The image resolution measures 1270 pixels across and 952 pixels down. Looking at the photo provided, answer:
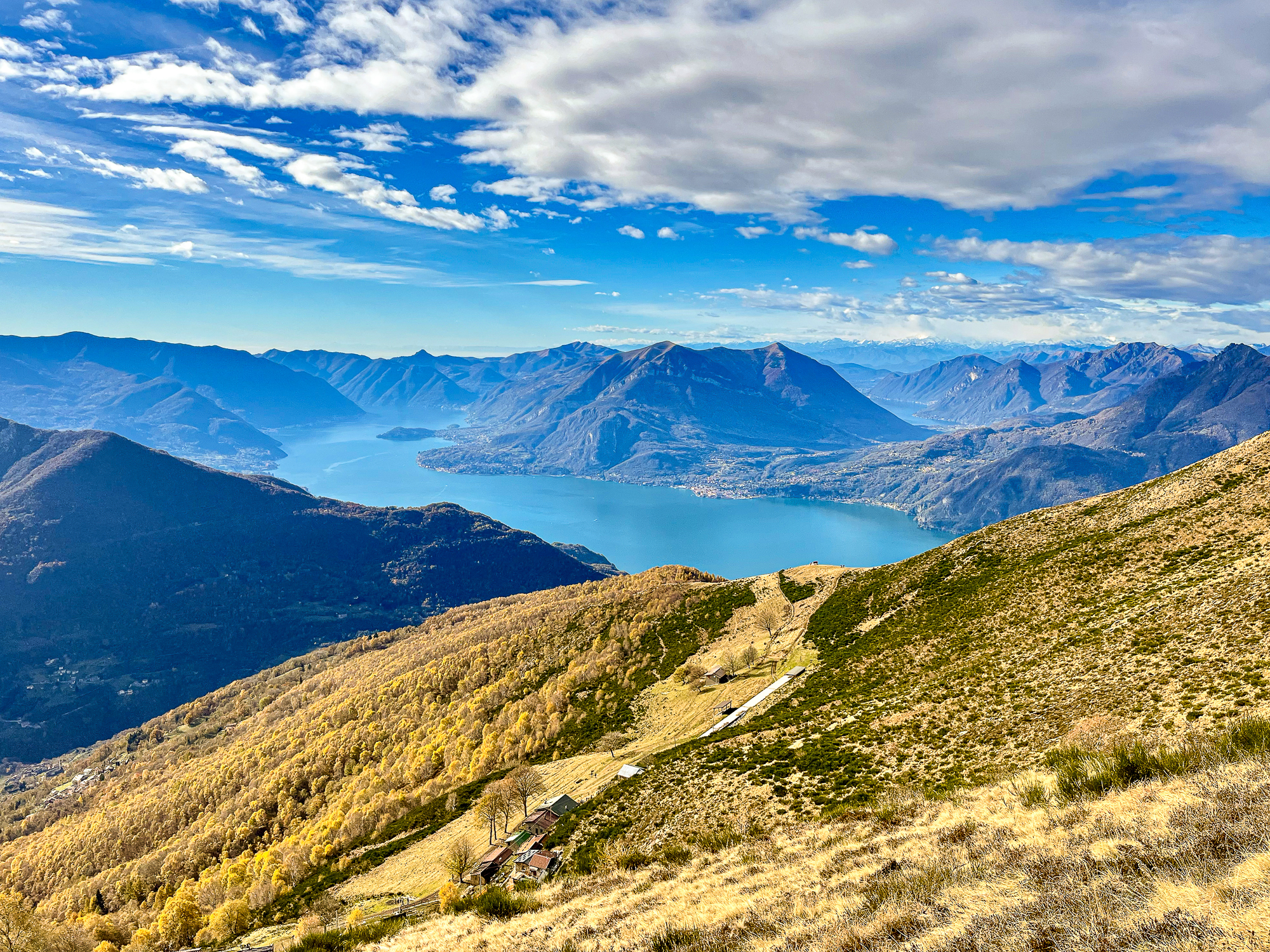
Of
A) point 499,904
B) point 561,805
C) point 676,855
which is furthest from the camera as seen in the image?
point 561,805

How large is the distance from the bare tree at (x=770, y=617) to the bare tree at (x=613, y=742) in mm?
18681

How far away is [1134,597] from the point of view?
3303 cm

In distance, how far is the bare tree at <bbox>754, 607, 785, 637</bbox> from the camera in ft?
196

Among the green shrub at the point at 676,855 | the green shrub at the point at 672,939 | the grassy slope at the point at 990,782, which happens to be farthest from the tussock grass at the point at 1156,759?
the green shrub at the point at 676,855

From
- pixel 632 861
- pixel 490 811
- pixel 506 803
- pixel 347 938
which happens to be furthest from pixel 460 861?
pixel 632 861

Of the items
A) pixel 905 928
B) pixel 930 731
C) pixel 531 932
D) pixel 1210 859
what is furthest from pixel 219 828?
pixel 1210 859

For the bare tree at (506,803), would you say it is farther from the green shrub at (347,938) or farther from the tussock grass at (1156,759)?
the tussock grass at (1156,759)

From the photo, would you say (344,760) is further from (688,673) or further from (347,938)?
(347,938)

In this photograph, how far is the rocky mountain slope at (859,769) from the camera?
11539 millimetres

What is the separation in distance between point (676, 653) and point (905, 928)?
53445 mm

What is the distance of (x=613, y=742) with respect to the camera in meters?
48.2

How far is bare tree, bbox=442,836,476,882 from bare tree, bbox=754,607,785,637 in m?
33.4

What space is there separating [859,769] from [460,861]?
2405 cm

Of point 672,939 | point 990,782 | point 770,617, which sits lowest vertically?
point 770,617
